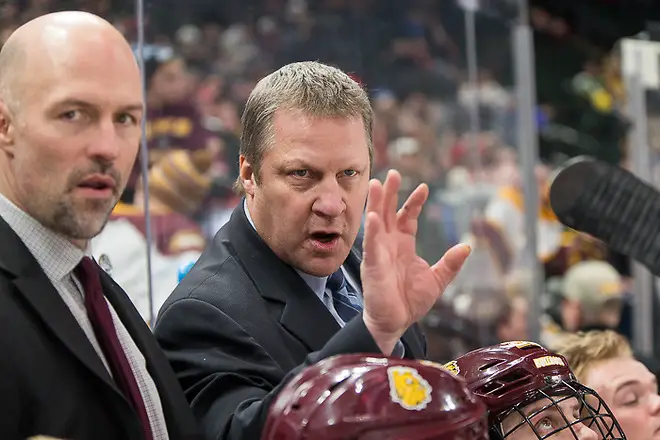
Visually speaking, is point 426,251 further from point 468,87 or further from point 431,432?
point 431,432

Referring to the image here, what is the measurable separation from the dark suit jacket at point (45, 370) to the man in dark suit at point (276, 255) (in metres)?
0.22

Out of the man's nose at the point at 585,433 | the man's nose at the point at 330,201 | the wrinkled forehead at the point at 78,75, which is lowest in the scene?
the man's nose at the point at 585,433

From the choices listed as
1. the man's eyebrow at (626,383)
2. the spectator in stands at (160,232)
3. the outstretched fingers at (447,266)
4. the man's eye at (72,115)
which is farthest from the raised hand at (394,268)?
the man's eyebrow at (626,383)

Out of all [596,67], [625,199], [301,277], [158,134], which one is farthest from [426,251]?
[596,67]

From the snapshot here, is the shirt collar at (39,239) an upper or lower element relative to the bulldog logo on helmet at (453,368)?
upper

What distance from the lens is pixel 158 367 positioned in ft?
5.23

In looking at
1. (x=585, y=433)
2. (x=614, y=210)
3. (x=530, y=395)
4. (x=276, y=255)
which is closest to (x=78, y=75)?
(x=276, y=255)

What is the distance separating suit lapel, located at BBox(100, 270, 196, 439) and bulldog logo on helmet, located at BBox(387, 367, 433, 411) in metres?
0.37

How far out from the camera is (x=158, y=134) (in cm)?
325

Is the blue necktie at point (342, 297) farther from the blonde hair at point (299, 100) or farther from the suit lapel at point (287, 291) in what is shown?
the blonde hair at point (299, 100)

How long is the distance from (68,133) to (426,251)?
2964 mm

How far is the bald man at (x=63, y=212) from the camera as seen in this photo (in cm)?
137

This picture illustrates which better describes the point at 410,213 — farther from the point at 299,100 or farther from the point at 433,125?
the point at 433,125

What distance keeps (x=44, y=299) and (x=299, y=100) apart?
57 cm
